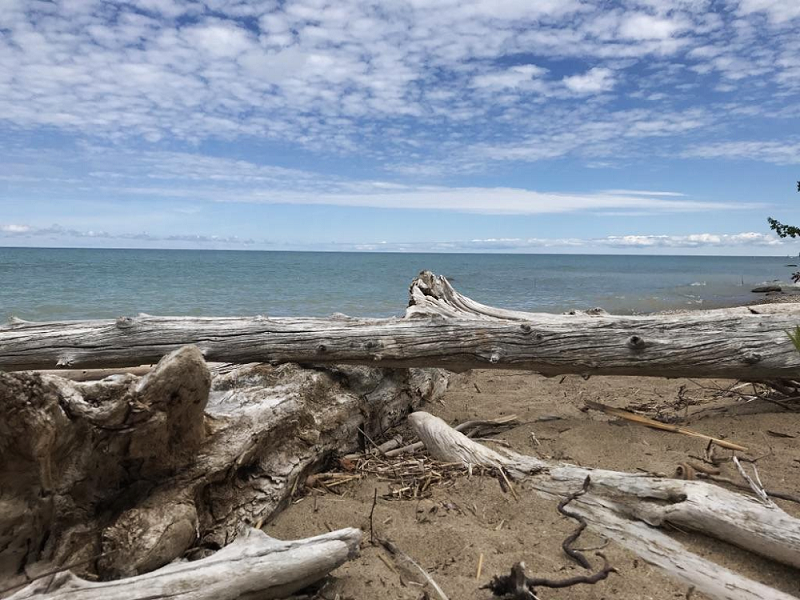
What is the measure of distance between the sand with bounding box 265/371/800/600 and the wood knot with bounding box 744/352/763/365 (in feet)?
1.44

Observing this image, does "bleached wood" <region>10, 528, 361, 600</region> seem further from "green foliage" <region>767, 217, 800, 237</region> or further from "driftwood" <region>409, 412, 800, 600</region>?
"green foliage" <region>767, 217, 800, 237</region>

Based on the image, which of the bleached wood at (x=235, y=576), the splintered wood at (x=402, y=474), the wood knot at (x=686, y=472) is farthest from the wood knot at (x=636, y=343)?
the bleached wood at (x=235, y=576)

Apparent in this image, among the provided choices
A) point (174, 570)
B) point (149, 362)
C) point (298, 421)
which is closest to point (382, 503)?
point (298, 421)

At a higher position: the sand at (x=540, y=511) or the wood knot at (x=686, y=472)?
the wood knot at (x=686, y=472)

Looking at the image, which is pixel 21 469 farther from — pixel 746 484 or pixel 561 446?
pixel 746 484

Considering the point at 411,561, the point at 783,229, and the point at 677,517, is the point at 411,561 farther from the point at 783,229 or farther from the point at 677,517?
the point at 783,229

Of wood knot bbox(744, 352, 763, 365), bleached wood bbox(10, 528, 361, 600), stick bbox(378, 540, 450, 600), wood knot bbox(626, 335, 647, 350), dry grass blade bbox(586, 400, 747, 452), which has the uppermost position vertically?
wood knot bbox(626, 335, 647, 350)

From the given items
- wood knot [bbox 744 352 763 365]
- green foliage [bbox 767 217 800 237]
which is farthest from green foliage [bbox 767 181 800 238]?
wood knot [bbox 744 352 763 365]

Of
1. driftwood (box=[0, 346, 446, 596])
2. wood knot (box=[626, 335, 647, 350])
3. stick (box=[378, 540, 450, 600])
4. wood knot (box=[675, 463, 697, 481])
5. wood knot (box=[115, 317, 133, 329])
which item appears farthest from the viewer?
wood knot (box=[115, 317, 133, 329])

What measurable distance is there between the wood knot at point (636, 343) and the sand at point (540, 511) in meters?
→ 0.65

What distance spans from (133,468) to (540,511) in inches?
85.2

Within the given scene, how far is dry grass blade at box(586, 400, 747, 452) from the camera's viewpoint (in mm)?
3996

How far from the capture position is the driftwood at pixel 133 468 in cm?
233

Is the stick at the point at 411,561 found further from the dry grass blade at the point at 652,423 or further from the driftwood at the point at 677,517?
the dry grass blade at the point at 652,423
